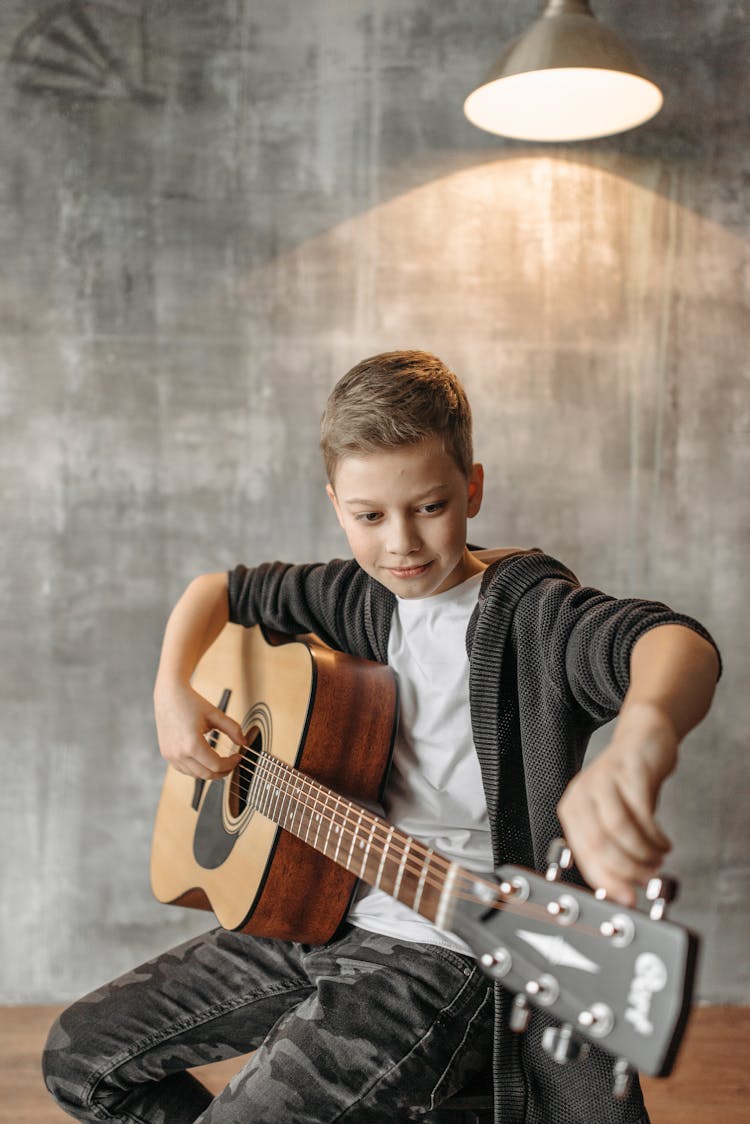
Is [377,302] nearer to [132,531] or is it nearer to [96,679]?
[132,531]

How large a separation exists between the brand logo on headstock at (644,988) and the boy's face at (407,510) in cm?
63

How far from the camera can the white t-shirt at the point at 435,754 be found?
1.25 meters

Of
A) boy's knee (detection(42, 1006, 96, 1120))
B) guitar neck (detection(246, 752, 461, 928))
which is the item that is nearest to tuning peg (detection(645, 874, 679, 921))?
guitar neck (detection(246, 752, 461, 928))

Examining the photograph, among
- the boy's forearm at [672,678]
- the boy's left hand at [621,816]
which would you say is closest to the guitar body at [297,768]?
the boy's forearm at [672,678]

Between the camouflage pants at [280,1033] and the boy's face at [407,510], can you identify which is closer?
the camouflage pants at [280,1033]

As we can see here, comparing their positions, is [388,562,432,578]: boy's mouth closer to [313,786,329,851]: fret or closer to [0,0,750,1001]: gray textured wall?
[313,786,329,851]: fret

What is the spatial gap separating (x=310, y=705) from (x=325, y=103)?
148cm

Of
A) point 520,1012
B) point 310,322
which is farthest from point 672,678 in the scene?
point 310,322

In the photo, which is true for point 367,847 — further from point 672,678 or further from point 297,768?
point 672,678

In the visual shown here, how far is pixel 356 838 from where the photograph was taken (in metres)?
1.11

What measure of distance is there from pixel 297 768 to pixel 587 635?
49cm

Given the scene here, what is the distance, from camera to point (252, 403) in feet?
7.17

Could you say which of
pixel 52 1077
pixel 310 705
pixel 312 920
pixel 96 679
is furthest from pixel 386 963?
pixel 96 679

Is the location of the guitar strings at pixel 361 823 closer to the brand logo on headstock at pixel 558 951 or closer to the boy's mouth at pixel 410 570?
the brand logo on headstock at pixel 558 951
